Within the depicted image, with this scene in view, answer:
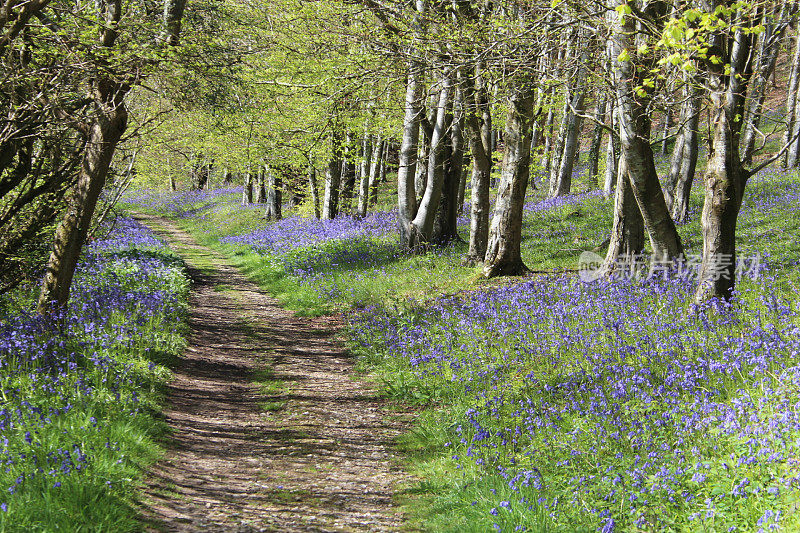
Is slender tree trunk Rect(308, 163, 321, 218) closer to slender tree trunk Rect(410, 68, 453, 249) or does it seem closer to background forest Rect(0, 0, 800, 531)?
background forest Rect(0, 0, 800, 531)

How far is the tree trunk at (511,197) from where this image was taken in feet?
37.0

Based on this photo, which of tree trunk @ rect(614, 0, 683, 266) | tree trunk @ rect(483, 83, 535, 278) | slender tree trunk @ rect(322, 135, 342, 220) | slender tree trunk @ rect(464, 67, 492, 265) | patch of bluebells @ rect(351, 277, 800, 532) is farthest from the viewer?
slender tree trunk @ rect(322, 135, 342, 220)

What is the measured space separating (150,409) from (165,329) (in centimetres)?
302

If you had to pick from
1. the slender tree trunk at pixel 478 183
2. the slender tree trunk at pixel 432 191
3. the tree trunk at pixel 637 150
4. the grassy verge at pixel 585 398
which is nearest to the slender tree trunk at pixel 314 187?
the slender tree trunk at pixel 432 191

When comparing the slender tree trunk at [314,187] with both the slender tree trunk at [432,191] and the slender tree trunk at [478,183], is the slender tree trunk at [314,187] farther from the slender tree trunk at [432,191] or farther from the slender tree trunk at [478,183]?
the slender tree trunk at [478,183]

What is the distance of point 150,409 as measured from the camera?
658cm

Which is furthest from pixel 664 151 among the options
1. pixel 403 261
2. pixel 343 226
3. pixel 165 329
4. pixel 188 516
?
pixel 188 516

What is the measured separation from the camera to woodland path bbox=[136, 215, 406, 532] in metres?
4.73

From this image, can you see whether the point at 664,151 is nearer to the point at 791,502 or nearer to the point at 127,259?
the point at 127,259

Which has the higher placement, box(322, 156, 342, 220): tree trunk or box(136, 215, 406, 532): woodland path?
box(322, 156, 342, 220): tree trunk

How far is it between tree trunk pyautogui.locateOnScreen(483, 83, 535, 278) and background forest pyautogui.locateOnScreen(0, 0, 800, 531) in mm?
47

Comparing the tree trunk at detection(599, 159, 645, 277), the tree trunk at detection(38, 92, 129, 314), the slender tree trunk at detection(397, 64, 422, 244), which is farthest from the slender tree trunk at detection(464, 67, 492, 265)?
the tree trunk at detection(38, 92, 129, 314)

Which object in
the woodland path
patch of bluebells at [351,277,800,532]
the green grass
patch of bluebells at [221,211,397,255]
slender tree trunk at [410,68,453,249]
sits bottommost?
the woodland path

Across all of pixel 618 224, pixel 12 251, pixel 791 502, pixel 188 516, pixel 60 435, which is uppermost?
pixel 618 224
